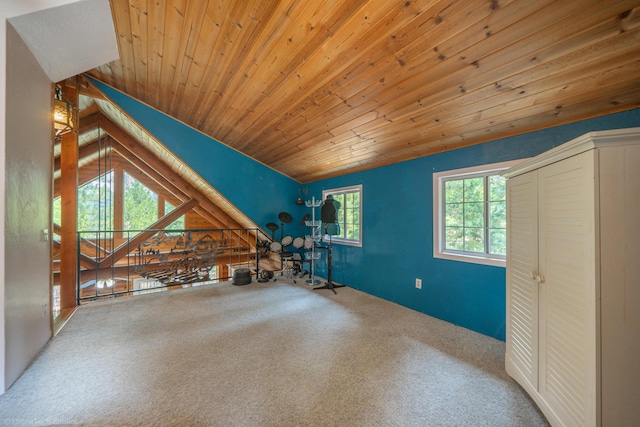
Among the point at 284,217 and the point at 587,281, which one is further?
the point at 284,217

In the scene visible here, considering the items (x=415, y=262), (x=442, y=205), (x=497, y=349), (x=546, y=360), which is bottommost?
(x=497, y=349)

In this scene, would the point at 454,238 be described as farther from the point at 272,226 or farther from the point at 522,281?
the point at 272,226

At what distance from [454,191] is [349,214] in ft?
6.27

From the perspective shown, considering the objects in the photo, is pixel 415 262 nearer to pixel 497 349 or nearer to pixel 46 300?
pixel 497 349

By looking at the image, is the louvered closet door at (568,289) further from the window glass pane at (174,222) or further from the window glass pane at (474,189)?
the window glass pane at (174,222)

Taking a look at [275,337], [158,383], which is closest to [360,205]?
[275,337]

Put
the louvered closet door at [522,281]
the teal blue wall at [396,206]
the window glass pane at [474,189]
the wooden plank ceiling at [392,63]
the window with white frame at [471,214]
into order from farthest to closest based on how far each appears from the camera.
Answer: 1. the window glass pane at [474,189]
2. the window with white frame at [471,214]
3. the teal blue wall at [396,206]
4. the louvered closet door at [522,281]
5. the wooden plank ceiling at [392,63]

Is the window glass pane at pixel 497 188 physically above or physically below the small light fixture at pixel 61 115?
below

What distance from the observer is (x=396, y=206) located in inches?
132

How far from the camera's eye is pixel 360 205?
3.94m

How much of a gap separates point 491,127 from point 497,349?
6.73ft

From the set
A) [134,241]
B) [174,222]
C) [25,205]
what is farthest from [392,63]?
[174,222]

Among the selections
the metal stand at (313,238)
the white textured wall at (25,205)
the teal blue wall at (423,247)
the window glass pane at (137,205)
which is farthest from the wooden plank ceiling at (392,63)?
the window glass pane at (137,205)

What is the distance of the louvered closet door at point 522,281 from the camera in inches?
58.2
